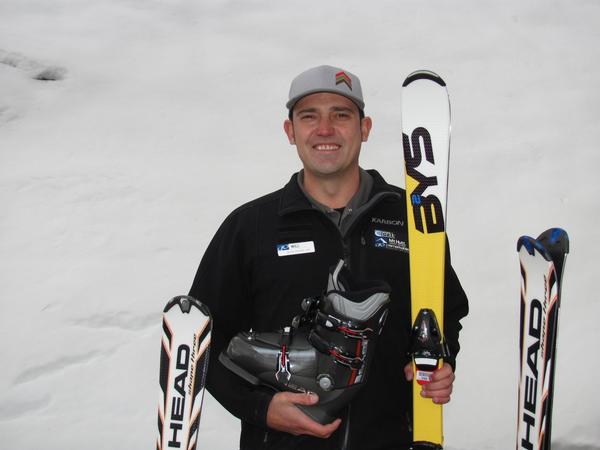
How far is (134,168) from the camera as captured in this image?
428cm

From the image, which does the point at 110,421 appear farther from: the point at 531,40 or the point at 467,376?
the point at 531,40

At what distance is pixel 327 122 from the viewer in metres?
2.03

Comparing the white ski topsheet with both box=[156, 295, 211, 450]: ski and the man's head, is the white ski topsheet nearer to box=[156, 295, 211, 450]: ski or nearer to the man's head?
the man's head

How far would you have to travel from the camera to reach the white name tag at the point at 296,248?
1974mm

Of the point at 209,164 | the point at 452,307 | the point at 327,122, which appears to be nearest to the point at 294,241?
the point at 327,122

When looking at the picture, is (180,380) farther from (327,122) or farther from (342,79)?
(342,79)

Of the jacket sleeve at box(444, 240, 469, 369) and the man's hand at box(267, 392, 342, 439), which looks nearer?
the man's hand at box(267, 392, 342, 439)

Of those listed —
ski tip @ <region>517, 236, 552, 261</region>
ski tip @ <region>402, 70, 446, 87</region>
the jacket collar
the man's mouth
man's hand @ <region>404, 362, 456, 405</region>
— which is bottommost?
man's hand @ <region>404, 362, 456, 405</region>

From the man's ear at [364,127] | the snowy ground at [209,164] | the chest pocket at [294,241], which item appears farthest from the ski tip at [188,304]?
the snowy ground at [209,164]

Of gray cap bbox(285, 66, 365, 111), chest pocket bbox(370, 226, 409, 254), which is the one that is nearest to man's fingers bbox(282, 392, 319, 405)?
chest pocket bbox(370, 226, 409, 254)

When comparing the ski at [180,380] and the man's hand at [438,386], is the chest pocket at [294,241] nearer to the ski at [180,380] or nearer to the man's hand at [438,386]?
the ski at [180,380]

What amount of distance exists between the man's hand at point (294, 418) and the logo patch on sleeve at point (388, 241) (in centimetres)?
50

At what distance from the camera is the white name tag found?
1.97 m

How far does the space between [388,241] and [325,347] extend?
1.29 ft
